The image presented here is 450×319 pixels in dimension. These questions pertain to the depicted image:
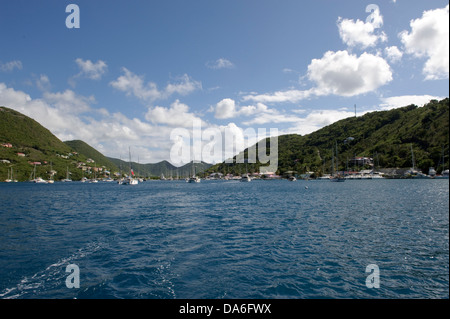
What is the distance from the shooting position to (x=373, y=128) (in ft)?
577

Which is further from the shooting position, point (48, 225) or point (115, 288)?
point (48, 225)

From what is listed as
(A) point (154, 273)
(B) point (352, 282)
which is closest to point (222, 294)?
(A) point (154, 273)

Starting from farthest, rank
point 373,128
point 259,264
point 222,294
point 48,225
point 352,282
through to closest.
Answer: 1. point 373,128
2. point 48,225
3. point 259,264
4. point 352,282
5. point 222,294

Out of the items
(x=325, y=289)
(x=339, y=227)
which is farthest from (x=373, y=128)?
(x=325, y=289)

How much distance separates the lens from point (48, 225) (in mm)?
22250

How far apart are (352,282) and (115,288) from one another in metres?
9.69
